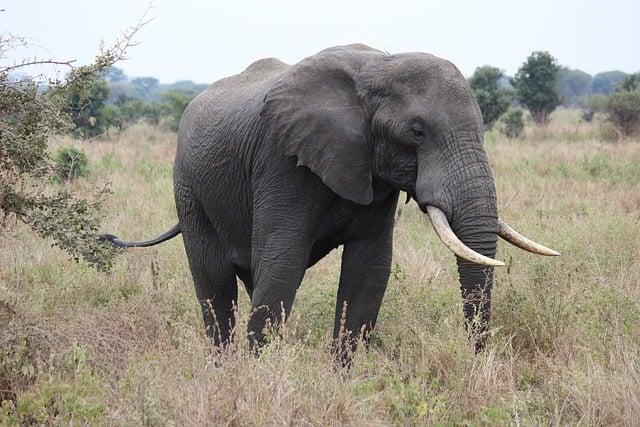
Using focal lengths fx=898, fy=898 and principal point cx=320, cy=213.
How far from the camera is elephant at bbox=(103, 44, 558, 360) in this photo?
412 centimetres

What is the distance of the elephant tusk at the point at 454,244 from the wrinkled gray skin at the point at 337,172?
0.20 feet

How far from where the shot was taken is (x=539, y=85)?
2614 centimetres

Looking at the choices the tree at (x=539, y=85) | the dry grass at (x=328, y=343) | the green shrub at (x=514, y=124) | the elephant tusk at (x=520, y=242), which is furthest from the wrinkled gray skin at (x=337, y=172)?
the tree at (x=539, y=85)

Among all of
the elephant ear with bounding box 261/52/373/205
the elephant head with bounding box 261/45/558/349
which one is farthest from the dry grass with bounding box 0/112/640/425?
the elephant ear with bounding box 261/52/373/205

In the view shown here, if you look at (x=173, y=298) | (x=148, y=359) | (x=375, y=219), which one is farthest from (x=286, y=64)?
(x=148, y=359)

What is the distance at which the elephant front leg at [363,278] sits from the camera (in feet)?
16.2

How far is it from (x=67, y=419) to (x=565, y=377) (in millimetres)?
2318

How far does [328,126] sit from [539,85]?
22.8 m

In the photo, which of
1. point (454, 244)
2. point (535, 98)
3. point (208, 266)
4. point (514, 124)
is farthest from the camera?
point (535, 98)

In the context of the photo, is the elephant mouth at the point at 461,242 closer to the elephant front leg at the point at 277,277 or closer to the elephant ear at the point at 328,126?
the elephant ear at the point at 328,126

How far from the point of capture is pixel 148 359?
4324mm

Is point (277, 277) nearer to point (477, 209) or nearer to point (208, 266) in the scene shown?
point (208, 266)

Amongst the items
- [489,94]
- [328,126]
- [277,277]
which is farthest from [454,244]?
[489,94]

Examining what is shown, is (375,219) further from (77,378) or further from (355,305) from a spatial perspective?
(77,378)
